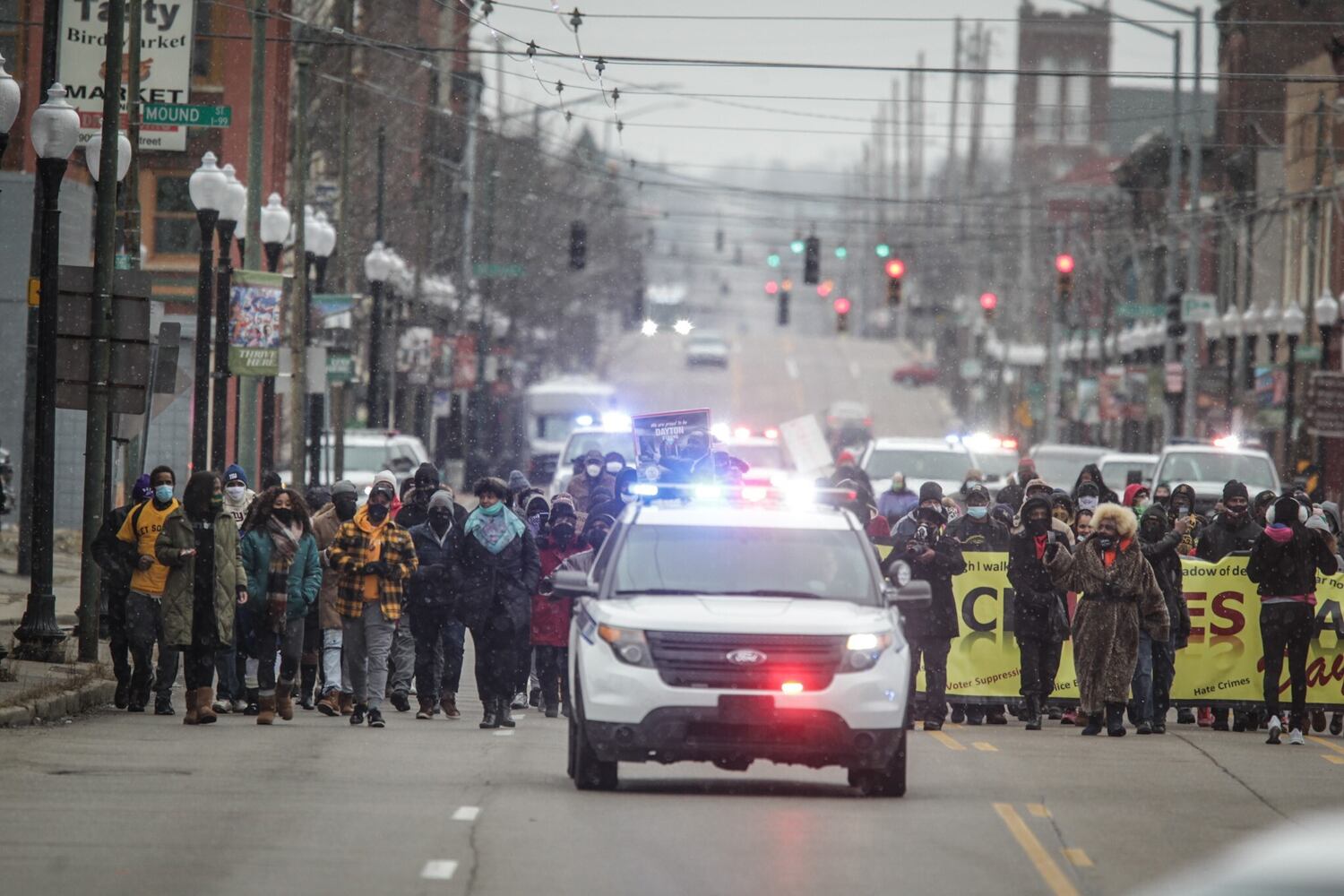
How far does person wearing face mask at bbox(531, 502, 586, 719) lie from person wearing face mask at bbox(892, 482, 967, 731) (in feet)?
8.24

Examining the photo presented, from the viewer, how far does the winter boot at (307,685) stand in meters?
18.4

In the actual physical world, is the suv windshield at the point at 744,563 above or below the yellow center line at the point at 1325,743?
above

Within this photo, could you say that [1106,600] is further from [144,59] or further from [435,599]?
[144,59]

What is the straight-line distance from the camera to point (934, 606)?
58.2ft

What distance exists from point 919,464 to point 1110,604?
17.1 meters

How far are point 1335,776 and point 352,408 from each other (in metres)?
53.7

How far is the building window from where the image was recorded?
50.0 m

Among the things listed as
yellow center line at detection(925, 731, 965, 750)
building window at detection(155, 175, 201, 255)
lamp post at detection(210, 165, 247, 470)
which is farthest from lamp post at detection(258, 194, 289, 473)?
building window at detection(155, 175, 201, 255)

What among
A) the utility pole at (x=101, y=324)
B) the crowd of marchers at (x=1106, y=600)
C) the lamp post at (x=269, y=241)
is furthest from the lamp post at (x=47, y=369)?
the lamp post at (x=269, y=241)

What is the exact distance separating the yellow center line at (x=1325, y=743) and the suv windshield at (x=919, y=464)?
15.6 metres

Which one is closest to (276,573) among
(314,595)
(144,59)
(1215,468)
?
(314,595)

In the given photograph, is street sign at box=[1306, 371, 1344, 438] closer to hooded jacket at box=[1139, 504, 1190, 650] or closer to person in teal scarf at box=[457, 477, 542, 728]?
hooded jacket at box=[1139, 504, 1190, 650]

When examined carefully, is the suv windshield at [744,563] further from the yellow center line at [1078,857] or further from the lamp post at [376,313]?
the lamp post at [376,313]

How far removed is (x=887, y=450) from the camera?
34.6m
